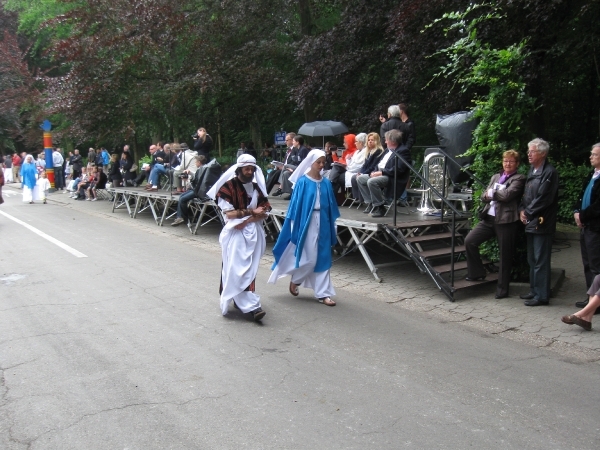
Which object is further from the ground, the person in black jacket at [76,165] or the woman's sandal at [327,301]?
the person in black jacket at [76,165]

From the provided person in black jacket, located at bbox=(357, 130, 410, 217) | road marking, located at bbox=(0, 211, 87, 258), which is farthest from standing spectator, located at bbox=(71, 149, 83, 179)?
person in black jacket, located at bbox=(357, 130, 410, 217)

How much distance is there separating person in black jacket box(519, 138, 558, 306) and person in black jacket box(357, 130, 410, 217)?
2.71 meters

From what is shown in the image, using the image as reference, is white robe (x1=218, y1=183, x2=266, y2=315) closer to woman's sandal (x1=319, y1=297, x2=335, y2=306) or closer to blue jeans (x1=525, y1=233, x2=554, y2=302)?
woman's sandal (x1=319, y1=297, x2=335, y2=306)

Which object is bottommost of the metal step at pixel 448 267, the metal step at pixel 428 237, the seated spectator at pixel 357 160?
the metal step at pixel 448 267

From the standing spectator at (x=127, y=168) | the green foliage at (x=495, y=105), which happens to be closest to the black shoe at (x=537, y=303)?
the green foliage at (x=495, y=105)

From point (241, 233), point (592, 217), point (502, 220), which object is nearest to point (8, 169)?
point (241, 233)

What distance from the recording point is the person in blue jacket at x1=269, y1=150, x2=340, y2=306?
7543mm

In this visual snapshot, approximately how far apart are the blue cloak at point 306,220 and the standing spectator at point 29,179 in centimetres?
1703

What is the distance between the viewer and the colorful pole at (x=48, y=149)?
2753 cm

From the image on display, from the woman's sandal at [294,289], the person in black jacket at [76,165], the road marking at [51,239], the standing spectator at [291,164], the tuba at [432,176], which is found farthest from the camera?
the person in black jacket at [76,165]

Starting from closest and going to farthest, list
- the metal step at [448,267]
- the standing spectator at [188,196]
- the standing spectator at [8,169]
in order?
the metal step at [448,267], the standing spectator at [188,196], the standing spectator at [8,169]

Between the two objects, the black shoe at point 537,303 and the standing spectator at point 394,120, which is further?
the standing spectator at point 394,120

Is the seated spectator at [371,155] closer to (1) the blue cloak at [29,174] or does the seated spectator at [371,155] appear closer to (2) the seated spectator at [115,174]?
(2) the seated spectator at [115,174]

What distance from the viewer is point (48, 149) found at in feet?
91.5
